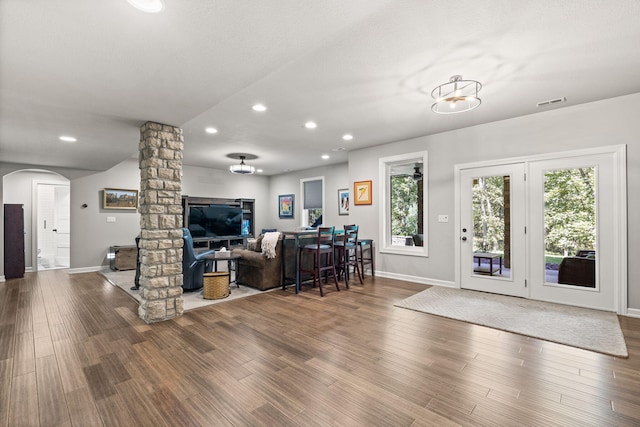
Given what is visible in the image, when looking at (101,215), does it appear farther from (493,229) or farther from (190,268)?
(493,229)

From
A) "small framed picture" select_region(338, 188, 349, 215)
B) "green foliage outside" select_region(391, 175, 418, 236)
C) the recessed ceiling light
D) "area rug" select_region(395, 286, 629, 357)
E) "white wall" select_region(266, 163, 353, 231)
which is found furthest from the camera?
"white wall" select_region(266, 163, 353, 231)

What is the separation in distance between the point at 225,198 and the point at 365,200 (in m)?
4.61

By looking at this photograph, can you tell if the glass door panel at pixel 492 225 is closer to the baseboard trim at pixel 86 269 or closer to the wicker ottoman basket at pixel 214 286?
the wicker ottoman basket at pixel 214 286

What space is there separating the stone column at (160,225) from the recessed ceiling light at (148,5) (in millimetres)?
2016

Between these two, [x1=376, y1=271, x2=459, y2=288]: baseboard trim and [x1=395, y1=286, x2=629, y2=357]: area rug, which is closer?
[x1=395, y1=286, x2=629, y2=357]: area rug

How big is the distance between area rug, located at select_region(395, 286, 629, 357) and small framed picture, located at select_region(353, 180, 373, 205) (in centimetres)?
217

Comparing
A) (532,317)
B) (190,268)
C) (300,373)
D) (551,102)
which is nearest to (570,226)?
(532,317)

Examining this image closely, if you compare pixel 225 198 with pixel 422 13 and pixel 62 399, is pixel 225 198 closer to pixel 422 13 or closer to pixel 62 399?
pixel 62 399

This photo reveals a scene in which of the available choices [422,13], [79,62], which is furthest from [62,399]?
[422,13]

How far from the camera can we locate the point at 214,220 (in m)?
8.34

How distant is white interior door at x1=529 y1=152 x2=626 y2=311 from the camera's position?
11.7 ft

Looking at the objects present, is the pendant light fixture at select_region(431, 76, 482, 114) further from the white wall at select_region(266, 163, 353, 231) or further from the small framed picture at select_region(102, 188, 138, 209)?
the small framed picture at select_region(102, 188, 138, 209)

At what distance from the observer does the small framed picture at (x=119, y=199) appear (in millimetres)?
7047

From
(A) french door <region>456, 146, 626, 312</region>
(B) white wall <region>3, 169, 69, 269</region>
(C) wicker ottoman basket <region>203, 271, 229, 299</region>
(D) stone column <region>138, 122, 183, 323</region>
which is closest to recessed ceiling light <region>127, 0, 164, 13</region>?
(D) stone column <region>138, 122, 183, 323</region>
